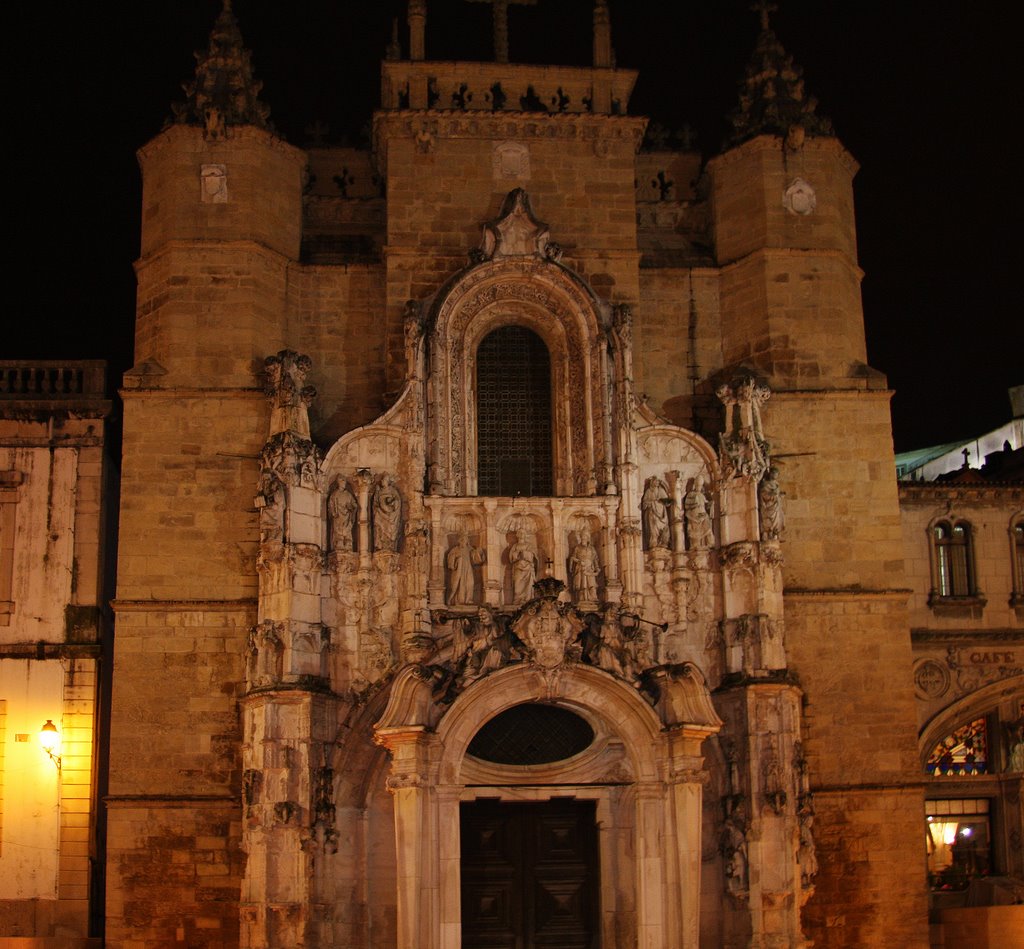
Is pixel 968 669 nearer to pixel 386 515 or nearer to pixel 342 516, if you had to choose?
pixel 386 515

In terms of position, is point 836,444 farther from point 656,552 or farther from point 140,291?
point 140,291

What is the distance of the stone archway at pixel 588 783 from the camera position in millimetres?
21906

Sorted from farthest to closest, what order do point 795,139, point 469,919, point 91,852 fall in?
point 795,139 < point 91,852 < point 469,919

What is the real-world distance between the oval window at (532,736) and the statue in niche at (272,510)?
3889 mm

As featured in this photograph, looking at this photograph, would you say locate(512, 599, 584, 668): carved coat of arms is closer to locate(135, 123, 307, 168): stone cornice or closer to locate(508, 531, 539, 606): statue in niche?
locate(508, 531, 539, 606): statue in niche

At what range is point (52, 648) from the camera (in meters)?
25.6

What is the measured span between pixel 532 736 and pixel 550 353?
602cm

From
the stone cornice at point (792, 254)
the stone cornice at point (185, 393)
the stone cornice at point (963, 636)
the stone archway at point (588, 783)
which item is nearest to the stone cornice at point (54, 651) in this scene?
the stone cornice at point (185, 393)

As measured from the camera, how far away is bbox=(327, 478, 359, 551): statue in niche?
24.2 m

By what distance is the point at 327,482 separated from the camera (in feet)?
80.1

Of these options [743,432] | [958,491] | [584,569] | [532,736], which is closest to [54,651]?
[532,736]

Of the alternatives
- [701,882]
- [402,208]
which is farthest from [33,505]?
[701,882]

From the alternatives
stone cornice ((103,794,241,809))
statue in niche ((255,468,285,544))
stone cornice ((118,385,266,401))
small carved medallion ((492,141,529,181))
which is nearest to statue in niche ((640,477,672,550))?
statue in niche ((255,468,285,544))

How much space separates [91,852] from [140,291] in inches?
329
